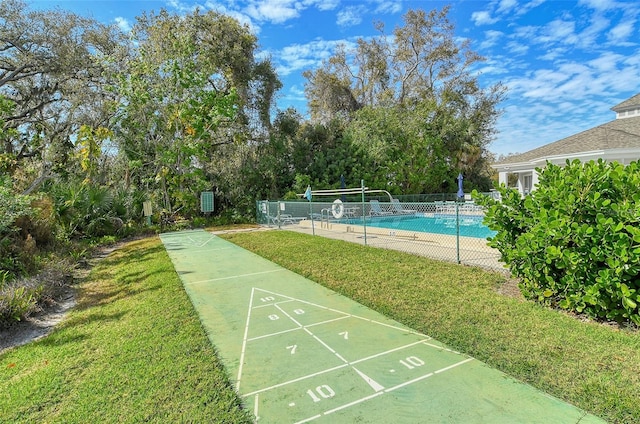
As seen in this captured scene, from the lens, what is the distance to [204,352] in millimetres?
3381

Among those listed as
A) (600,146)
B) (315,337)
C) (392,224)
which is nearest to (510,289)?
(315,337)

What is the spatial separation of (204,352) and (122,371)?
28.6 inches

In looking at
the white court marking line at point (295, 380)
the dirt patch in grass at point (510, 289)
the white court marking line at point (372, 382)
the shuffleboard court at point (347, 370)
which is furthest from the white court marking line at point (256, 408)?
the dirt patch in grass at point (510, 289)

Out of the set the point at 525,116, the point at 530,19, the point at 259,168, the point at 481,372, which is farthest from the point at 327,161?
the point at 525,116

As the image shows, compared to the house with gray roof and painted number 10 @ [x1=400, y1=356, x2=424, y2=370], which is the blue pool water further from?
painted number 10 @ [x1=400, y1=356, x2=424, y2=370]

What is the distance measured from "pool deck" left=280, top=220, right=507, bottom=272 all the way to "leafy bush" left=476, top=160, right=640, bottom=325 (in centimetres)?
69

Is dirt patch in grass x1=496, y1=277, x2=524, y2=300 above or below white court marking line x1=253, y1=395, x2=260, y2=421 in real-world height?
above

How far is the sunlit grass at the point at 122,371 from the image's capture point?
2.50m

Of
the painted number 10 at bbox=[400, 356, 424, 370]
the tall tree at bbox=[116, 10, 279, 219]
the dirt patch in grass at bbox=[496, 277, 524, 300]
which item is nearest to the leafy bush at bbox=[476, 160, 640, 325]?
the dirt patch in grass at bbox=[496, 277, 524, 300]

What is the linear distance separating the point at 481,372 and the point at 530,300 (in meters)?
2.10

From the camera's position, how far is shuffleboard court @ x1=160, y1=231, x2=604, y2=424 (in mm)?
2369

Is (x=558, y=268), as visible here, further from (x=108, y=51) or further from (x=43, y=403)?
(x=108, y=51)

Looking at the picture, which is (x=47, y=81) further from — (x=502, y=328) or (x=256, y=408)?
(x=502, y=328)

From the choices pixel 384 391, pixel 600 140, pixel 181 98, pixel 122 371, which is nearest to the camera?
pixel 384 391
